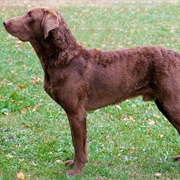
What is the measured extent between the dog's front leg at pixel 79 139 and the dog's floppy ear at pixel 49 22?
0.94m

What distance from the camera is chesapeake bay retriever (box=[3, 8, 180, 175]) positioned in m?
4.48

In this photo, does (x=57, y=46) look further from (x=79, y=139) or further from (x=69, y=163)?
(x=69, y=163)

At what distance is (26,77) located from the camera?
834cm

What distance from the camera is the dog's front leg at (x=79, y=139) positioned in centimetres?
455

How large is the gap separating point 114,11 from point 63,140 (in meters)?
12.1

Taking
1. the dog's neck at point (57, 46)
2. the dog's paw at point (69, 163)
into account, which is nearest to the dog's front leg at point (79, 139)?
the dog's paw at point (69, 163)

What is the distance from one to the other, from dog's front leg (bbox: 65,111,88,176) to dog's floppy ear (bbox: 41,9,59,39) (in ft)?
3.08

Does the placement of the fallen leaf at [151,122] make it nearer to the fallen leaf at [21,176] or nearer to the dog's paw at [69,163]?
the dog's paw at [69,163]

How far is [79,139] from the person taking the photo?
462 centimetres

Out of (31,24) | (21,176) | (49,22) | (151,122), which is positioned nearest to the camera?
(49,22)

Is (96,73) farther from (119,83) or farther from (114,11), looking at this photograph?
(114,11)

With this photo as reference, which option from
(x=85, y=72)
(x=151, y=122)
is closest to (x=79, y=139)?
(x=85, y=72)

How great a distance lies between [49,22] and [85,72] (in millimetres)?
676

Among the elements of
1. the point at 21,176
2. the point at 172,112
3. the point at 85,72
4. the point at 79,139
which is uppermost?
the point at 85,72
